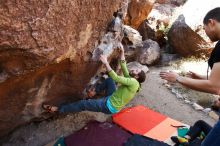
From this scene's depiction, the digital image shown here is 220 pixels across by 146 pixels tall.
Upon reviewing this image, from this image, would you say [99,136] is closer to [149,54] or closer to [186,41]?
[149,54]

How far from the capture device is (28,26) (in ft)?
10.9

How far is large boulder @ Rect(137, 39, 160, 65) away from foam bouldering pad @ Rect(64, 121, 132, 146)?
4400mm

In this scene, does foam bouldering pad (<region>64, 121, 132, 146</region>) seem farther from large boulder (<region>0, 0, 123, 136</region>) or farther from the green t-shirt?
large boulder (<region>0, 0, 123, 136</region>)

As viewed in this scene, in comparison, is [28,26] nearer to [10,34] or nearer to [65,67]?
[10,34]

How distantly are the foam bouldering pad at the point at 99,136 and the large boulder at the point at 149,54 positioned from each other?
4400 millimetres

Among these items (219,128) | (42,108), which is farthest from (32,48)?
(219,128)

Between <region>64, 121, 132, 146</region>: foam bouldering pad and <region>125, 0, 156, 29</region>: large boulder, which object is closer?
<region>64, 121, 132, 146</region>: foam bouldering pad

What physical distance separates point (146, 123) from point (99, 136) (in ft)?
3.70

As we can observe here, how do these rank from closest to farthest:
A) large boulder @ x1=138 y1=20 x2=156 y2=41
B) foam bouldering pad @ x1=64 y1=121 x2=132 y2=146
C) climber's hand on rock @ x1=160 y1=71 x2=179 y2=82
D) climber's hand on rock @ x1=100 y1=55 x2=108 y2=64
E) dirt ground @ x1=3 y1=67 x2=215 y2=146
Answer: climber's hand on rock @ x1=160 y1=71 x2=179 y2=82 < foam bouldering pad @ x1=64 y1=121 x2=132 y2=146 < climber's hand on rock @ x1=100 y1=55 x2=108 y2=64 < dirt ground @ x1=3 y1=67 x2=215 y2=146 < large boulder @ x1=138 y1=20 x2=156 y2=41

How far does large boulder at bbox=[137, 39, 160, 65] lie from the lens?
29.6ft

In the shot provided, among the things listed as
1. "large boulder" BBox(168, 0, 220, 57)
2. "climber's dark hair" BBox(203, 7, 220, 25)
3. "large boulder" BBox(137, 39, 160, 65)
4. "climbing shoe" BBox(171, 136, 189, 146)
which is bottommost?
"climbing shoe" BBox(171, 136, 189, 146)

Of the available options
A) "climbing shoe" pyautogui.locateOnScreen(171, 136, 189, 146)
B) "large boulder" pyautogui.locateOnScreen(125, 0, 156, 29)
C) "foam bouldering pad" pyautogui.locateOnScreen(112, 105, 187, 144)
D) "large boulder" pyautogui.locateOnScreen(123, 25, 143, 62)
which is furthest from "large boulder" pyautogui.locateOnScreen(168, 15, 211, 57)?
→ "climbing shoe" pyautogui.locateOnScreen(171, 136, 189, 146)

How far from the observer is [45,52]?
3668 millimetres

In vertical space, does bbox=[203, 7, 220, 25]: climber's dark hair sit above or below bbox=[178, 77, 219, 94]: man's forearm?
above
